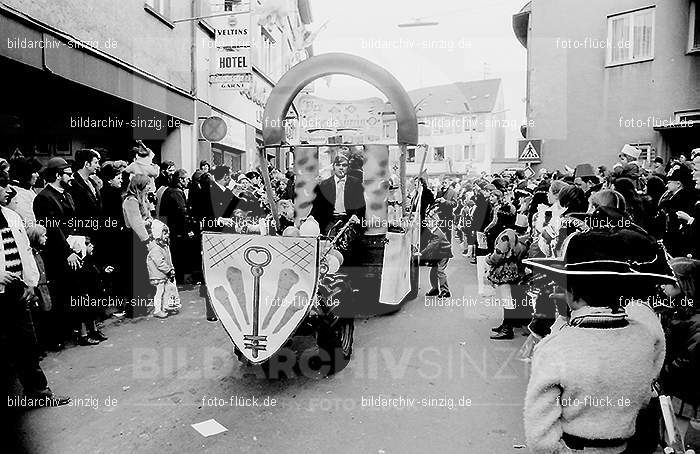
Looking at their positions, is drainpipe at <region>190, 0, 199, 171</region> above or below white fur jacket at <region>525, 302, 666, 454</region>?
above

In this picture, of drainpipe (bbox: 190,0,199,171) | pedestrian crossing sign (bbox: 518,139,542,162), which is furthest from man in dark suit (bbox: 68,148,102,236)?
pedestrian crossing sign (bbox: 518,139,542,162)

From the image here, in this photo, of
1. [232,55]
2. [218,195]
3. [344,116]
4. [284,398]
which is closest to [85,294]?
[284,398]

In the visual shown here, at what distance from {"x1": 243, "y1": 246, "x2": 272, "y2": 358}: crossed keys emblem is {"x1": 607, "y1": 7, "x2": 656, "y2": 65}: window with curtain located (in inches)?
562

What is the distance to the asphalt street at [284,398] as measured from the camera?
4.28 meters

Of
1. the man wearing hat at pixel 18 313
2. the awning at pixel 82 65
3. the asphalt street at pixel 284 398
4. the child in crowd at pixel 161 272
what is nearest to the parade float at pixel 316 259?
the asphalt street at pixel 284 398

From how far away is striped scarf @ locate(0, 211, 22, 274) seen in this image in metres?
4.65

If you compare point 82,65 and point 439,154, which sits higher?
point 439,154

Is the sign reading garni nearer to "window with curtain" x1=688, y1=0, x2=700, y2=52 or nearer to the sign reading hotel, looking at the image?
the sign reading hotel

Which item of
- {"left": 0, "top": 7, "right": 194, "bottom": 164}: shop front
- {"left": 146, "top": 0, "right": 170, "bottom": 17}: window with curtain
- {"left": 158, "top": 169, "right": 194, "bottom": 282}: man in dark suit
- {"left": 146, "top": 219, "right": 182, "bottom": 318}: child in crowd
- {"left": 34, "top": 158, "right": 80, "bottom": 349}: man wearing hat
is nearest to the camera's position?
{"left": 34, "top": 158, "right": 80, "bottom": 349}: man wearing hat

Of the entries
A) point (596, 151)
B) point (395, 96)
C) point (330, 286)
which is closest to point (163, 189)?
point (395, 96)

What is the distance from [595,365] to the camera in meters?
2.05

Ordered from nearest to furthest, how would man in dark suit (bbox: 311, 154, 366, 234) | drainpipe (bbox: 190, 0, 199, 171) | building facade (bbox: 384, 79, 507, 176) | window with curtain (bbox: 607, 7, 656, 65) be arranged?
1. man in dark suit (bbox: 311, 154, 366, 234)
2. drainpipe (bbox: 190, 0, 199, 171)
3. window with curtain (bbox: 607, 7, 656, 65)
4. building facade (bbox: 384, 79, 507, 176)

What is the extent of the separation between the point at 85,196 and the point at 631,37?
1503 cm

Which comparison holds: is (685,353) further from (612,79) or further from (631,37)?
(631,37)
